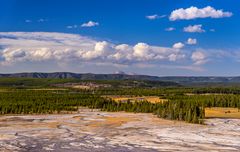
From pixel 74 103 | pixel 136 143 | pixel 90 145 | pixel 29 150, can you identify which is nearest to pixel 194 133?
pixel 136 143

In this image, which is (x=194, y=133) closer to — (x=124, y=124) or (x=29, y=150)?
(x=124, y=124)

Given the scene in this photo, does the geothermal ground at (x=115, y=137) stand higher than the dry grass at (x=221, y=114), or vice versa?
the geothermal ground at (x=115, y=137)

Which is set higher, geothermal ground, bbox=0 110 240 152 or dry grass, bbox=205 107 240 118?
geothermal ground, bbox=0 110 240 152

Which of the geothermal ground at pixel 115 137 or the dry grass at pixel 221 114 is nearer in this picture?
the geothermal ground at pixel 115 137

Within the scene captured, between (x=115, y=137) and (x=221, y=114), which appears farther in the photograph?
(x=221, y=114)

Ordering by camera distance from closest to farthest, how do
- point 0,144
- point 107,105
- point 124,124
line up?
point 0,144 → point 124,124 → point 107,105

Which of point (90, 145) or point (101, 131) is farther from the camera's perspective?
point (101, 131)

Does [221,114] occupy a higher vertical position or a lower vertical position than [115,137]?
lower

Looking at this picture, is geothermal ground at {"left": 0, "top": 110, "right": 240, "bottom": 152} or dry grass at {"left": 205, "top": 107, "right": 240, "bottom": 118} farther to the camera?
dry grass at {"left": 205, "top": 107, "right": 240, "bottom": 118}
